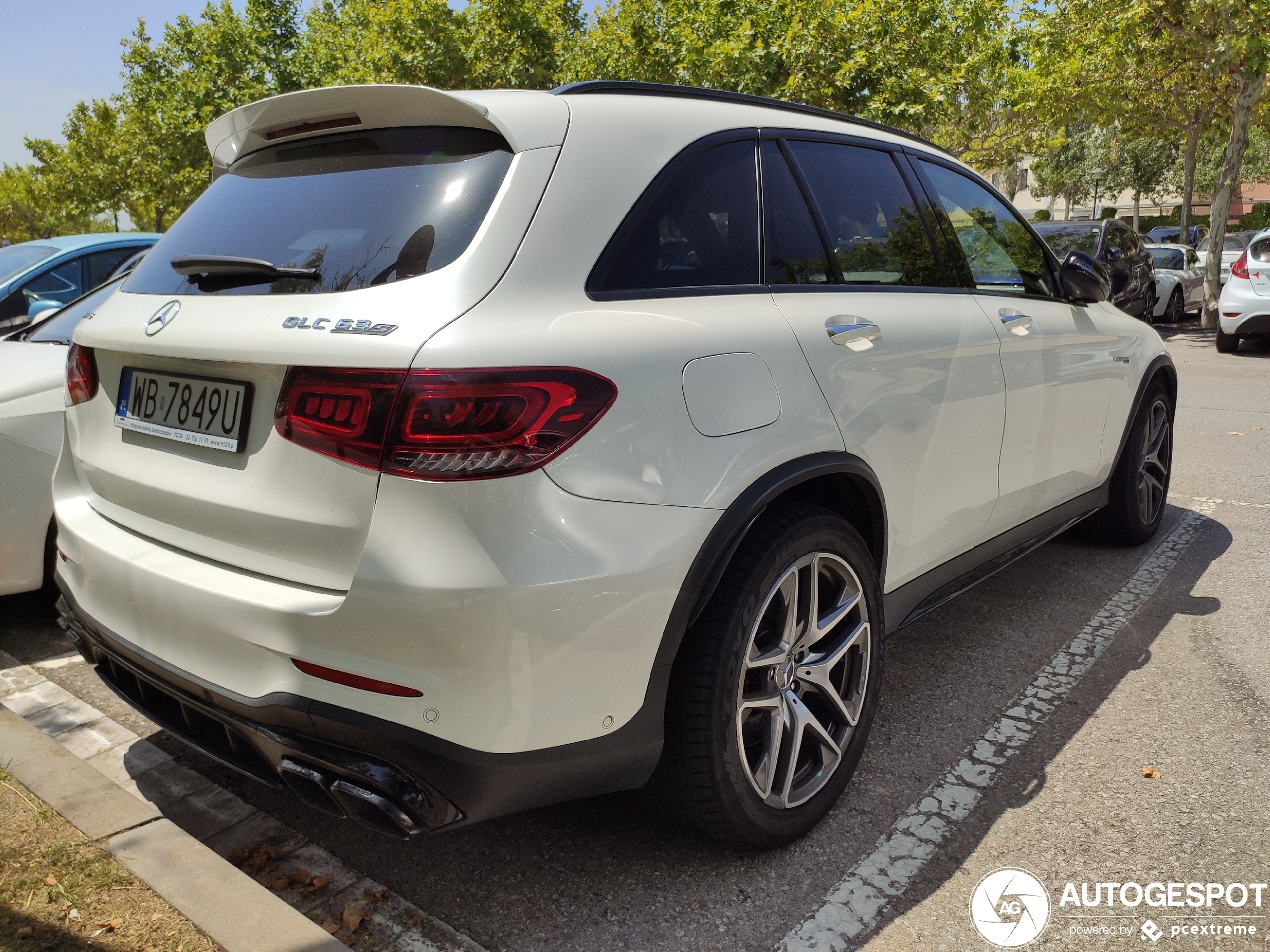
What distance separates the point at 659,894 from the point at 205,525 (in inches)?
52.8

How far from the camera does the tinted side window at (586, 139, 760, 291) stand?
223 cm

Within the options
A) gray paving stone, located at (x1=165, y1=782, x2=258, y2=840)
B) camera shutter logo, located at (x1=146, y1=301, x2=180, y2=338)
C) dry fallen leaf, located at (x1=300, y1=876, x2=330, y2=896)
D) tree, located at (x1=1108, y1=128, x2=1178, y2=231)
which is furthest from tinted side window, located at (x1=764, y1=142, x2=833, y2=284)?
tree, located at (x1=1108, y1=128, x2=1178, y2=231)

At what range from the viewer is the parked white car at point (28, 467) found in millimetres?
3748

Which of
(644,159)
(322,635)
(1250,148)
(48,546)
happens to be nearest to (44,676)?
(48,546)

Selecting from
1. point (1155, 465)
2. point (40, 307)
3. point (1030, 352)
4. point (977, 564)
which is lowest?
point (1155, 465)

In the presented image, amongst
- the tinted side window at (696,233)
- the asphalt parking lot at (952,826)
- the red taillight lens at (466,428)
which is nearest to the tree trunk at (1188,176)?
the asphalt parking lot at (952,826)

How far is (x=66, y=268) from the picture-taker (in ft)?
20.7

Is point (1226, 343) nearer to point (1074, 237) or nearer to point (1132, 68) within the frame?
point (1074, 237)

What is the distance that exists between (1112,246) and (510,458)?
14.8 metres

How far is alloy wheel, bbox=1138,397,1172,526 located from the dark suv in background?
22.4ft

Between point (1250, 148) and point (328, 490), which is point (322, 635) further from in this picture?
point (1250, 148)

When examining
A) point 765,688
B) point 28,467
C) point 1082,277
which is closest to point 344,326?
point 765,688

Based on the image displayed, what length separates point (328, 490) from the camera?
196 cm

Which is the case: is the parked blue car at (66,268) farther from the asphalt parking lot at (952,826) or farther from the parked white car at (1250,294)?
the parked white car at (1250,294)
